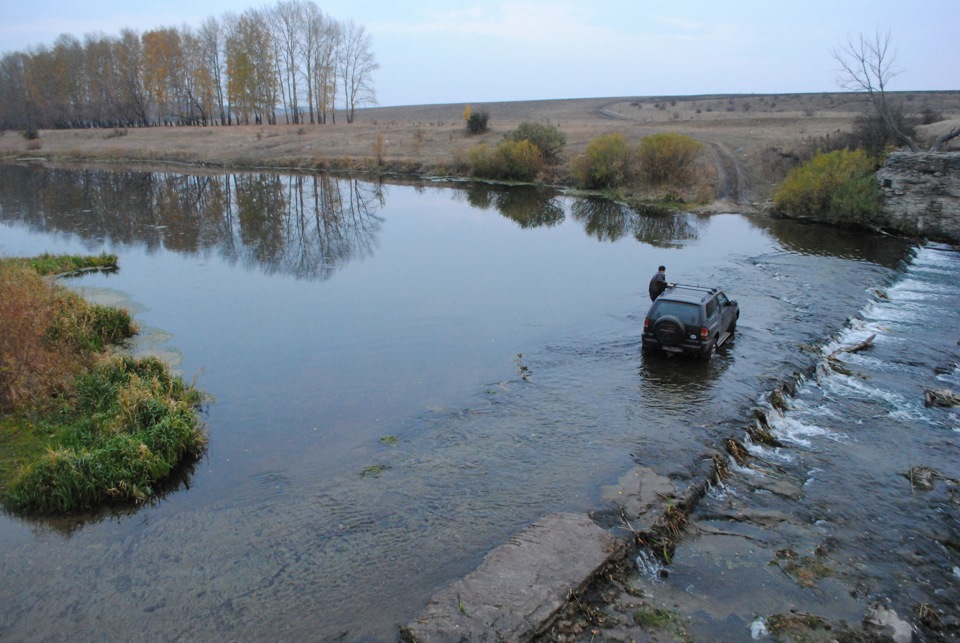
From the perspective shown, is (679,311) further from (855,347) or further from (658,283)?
(855,347)

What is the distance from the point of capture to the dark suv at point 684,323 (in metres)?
16.2

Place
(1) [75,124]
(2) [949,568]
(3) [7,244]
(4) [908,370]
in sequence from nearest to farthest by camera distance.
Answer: (2) [949,568], (4) [908,370], (3) [7,244], (1) [75,124]

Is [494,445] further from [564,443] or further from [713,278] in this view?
[713,278]

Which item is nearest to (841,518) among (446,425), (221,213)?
(446,425)

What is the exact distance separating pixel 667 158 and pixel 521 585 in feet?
148

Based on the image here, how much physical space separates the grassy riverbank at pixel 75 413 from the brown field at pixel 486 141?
39.4 m

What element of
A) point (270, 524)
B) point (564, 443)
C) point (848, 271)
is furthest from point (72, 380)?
point (848, 271)

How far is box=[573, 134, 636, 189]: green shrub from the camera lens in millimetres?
51375

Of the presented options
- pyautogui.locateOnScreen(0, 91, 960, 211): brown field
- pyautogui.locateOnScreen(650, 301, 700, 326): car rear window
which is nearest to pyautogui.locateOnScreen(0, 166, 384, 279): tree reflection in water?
pyautogui.locateOnScreen(0, 91, 960, 211): brown field

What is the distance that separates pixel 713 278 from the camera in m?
26.2

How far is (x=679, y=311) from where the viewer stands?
16.5 m

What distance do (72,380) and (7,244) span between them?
71.9 feet

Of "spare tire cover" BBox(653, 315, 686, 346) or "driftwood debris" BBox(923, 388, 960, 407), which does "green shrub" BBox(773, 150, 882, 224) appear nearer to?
"driftwood debris" BBox(923, 388, 960, 407)

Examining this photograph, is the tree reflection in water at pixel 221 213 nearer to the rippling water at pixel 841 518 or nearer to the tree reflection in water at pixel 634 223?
the tree reflection in water at pixel 634 223
